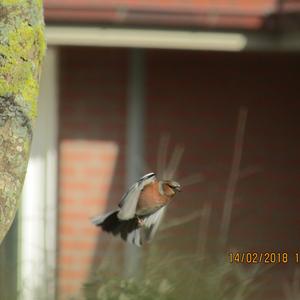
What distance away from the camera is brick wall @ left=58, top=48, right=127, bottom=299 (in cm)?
731

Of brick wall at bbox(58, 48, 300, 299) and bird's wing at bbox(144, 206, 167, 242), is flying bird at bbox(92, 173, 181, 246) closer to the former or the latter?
bird's wing at bbox(144, 206, 167, 242)

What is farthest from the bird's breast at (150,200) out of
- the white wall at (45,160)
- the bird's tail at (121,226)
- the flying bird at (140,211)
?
the white wall at (45,160)

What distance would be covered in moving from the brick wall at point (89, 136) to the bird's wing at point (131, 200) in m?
3.95

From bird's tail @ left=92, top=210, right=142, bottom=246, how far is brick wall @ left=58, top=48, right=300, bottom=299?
12.1ft

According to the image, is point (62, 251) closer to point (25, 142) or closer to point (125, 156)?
point (125, 156)

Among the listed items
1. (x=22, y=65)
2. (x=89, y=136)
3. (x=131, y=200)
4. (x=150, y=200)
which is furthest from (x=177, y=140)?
(x=22, y=65)

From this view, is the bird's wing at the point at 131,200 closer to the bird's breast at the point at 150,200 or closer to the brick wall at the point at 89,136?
the bird's breast at the point at 150,200

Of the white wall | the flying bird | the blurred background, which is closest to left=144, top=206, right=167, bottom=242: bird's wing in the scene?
the flying bird

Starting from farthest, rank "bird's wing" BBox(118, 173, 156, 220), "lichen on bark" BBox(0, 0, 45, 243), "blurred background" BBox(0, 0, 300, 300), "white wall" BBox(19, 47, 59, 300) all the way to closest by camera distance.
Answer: "blurred background" BBox(0, 0, 300, 300), "white wall" BBox(19, 47, 59, 300), "bird's wing" BBox(118, 173, 156, 220), "lichen on bark" BBox(0, 0, 45, 243)

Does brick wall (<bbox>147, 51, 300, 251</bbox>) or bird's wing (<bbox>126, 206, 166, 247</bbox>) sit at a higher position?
brick wall (<bbox>147, 51, 300, 251</bbox>)

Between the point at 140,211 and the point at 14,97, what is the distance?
3.30 feet

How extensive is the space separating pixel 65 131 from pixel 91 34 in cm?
109

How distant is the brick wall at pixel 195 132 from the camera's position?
24.0 feet

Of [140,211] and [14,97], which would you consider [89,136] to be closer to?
[140,211]
